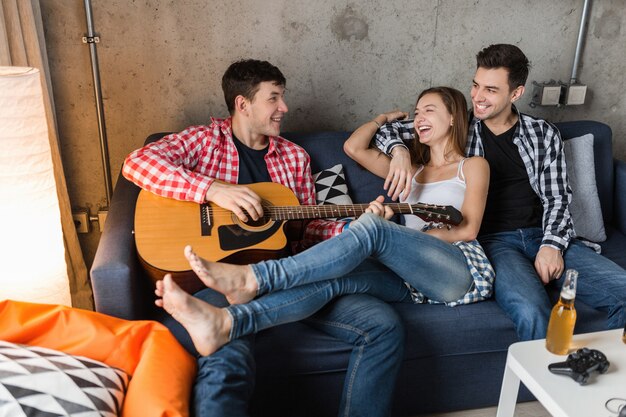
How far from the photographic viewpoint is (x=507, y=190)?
7.25 feet

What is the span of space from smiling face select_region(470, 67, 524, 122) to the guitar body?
2.86ft

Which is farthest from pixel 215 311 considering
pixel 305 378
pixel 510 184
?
pixel 510 184

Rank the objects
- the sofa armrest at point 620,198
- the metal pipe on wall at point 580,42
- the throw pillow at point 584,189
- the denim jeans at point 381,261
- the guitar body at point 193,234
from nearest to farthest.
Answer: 1. the denim jeans at point 381,261
2. the guitar body at point 193,234
3. the throw pillow at point 584,189
4. the sofa armrest at point 620,198
5. the metal pipe on wall at point 580,42

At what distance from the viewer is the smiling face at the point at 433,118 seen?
6.91 ft

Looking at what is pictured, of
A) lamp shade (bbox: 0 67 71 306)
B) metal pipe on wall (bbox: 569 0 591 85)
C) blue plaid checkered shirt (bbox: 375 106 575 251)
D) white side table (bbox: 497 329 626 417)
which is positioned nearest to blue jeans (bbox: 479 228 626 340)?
blue plaid checkered shirt (bbox: 375 106 575 251)

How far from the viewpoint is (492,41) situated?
2.62 m

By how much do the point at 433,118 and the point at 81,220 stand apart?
1.54 m

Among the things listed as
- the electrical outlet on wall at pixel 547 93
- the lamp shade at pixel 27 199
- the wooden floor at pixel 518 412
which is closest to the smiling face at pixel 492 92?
the electrical outlet on wall at pixel 547 93

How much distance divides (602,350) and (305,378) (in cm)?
82

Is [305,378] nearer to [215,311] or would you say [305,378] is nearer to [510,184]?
[215,311]

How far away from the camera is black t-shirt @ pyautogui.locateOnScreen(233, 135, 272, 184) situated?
2.11m

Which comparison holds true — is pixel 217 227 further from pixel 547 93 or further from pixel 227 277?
pixel 547 93

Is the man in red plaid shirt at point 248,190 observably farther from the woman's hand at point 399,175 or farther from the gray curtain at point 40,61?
the gray curtain at point 40,61

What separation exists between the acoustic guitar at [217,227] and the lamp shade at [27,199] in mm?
274
